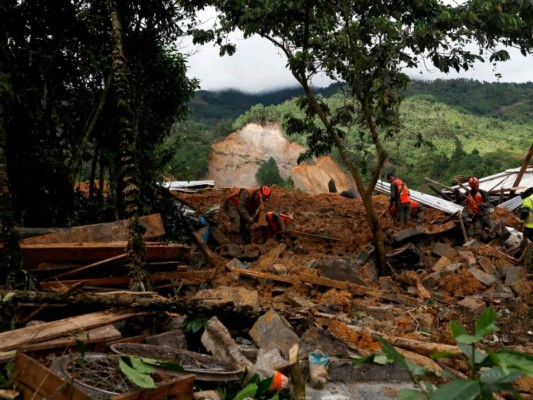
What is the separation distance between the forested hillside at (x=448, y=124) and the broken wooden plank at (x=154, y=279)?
12.0ft

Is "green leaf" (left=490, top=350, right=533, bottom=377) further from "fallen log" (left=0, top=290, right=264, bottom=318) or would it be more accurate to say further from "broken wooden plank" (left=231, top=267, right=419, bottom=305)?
"broken wooden plank" (left=231, top=267, right=419, bottom=305)

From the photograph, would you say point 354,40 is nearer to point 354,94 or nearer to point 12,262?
point 354,94

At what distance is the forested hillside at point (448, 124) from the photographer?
103 ft

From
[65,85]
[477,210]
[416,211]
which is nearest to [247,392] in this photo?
[65,85]

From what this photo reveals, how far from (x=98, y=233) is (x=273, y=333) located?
293 cm

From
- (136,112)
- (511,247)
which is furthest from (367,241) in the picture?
(136,112)

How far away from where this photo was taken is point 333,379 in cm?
437

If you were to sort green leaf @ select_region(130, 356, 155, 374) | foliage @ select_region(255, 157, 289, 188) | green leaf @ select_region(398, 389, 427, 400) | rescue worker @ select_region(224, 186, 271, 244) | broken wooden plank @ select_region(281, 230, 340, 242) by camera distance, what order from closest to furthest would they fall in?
green leaf @ select_region(398, 389, 427, 400)
green leaf @ select_region(130, 356, 155, 374)
rescue worker @ select_region(224, 186, 271, 244)
broken wooden plank @ select_region(281, 230, 340, 242)
foliage @ select_region(255, 157, 289, 188)

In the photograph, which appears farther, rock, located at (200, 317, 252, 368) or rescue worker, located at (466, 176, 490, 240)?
rescue worker, located at (466, 176, 490, 240)

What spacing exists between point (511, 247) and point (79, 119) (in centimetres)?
1020

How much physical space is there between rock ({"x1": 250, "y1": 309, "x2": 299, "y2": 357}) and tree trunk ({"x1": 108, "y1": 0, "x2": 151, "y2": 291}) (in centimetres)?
161

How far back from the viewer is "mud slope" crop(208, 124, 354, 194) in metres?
30.4

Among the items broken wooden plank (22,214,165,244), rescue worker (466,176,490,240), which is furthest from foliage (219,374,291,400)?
rescue worker (466,176,490,240)

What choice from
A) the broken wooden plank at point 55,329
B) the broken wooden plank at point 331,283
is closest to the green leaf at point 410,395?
the broken wooden plank at point 55,329
